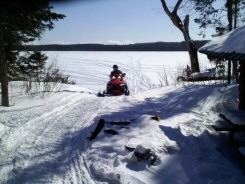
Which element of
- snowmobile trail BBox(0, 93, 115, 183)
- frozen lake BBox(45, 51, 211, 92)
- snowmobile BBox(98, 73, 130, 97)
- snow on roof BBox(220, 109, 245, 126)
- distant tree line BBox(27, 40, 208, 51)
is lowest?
snowmobile trail BBox(0, 93, 115, 183)

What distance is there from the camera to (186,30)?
15.1 metres

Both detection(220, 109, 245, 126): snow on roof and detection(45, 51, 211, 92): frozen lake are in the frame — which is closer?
detection(220, 109, 245, 126): snow on roof

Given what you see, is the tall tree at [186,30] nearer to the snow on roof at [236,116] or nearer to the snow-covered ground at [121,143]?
the snow-covered ground at [121,143]

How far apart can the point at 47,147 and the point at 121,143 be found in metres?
1.30

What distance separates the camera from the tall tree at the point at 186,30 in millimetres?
14829

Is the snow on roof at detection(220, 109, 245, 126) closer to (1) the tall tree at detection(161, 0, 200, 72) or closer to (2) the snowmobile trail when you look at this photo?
(2) the snowmobile trail

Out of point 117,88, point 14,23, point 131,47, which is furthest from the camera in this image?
point 131,47

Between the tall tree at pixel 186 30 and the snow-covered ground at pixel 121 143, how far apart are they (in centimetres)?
678

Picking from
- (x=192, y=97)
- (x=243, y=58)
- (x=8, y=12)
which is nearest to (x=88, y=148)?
(x=243, y=58)

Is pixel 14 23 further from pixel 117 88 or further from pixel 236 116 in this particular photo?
pixel 236 116

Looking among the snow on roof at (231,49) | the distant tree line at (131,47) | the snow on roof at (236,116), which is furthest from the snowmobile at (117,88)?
the distant tree line at (131,47)

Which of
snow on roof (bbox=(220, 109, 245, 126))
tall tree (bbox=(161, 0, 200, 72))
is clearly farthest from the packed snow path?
tall tree (bbox=(161, 0, 200, 72))

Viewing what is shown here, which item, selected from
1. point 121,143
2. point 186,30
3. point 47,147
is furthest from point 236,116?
point 186,30

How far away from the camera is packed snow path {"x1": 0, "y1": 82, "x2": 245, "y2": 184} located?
393 centimetres
